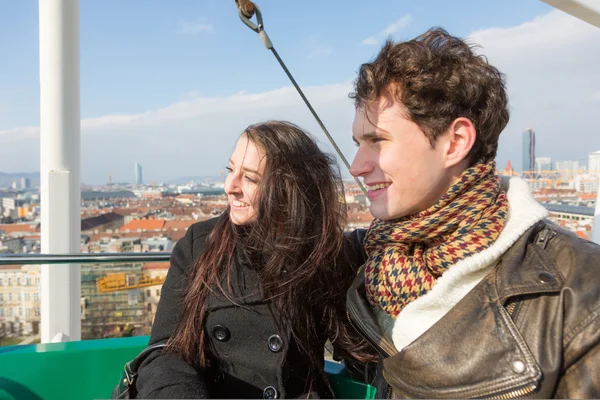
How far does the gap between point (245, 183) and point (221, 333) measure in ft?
1.68

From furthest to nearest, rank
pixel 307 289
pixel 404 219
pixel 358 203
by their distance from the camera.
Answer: pixel 358 203, pixel 307 289, pixel 404 219

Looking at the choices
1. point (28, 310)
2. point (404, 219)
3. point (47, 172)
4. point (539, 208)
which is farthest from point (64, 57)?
point (539, 208)

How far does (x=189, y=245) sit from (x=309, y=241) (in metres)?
0.43

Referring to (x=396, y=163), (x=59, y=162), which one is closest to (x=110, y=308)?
(x=59, y=162)

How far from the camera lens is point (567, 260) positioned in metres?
1.12

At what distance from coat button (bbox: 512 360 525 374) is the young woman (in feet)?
2.22

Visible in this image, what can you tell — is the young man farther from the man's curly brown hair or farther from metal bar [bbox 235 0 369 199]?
metal bar [bbox 235 0 369 199]

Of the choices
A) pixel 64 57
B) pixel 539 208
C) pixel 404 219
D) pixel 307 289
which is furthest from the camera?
pixel 64 57

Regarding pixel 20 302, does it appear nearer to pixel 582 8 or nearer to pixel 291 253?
pixel 291 253

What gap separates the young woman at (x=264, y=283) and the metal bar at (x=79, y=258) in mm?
628

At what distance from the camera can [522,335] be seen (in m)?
1.05

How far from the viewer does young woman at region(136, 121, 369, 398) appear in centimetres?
154

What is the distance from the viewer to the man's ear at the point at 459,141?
133cm

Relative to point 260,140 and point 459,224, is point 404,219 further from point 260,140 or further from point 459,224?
point 260,140
